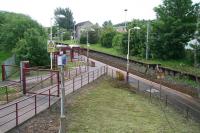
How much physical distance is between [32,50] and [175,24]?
1113 inches

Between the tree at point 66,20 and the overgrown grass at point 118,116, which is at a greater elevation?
the tree at point 66,20

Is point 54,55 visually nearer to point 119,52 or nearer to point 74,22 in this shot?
point 119,52

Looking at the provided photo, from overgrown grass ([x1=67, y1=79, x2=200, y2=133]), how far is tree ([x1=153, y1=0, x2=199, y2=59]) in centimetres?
3491

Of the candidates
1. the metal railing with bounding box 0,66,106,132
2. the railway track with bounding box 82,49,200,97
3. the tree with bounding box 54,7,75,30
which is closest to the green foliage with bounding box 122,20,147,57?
the railway track with bounding box 82,49,200,97

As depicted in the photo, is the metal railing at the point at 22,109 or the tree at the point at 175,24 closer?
the metal railing at the point at 22,109

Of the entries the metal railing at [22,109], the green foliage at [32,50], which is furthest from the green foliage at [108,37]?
the metal railing at [22,109]

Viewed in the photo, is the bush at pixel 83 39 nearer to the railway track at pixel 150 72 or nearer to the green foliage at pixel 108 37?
the green foliage at pixel 108 37

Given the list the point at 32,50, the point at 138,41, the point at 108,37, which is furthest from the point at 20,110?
the point at 108,37

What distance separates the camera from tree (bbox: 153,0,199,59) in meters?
64.9

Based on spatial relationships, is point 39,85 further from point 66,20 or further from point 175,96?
point 66,20

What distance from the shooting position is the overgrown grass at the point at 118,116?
813 inches

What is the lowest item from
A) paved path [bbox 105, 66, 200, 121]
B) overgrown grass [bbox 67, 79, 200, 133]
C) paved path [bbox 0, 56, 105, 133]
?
paved path [bbox 105, 66, 200, 121]

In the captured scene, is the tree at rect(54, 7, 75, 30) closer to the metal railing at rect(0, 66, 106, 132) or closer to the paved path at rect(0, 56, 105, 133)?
the metal railing at rect(0, 66, 106, 132)

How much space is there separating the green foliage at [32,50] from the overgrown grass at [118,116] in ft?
51.7
